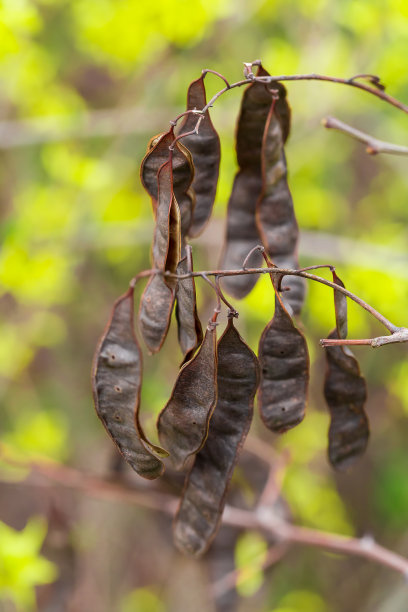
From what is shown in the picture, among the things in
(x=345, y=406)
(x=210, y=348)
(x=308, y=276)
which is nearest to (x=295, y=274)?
(x=308, y=276)

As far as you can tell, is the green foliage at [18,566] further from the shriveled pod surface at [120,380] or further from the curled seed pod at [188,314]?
the curled seed pod at [188,314]

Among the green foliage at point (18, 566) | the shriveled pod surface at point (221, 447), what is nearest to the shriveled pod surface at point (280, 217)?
the shriveled pod surface at point (221, 447)

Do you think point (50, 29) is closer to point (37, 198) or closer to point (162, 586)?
point (37, 198)

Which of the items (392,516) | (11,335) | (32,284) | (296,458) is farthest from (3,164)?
(392,516)

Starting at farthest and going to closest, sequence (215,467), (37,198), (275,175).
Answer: (37,198)
(275,175)
(215,467)

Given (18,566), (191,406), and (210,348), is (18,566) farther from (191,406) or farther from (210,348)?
(210,348)

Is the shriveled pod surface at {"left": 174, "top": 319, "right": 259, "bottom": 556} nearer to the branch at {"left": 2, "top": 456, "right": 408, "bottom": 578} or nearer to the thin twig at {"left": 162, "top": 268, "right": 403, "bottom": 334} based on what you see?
the thin twig at {"left": 162, "top": 268, "right": 403, "bottom": 334}
